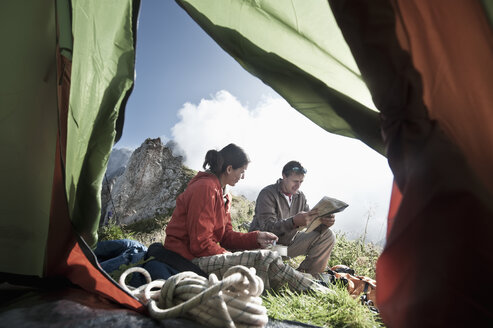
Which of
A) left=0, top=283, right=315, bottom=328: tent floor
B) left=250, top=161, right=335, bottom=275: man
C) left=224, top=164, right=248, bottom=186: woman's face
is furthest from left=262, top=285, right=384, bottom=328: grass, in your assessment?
left=250, top=161, right=335, bottom=275: man

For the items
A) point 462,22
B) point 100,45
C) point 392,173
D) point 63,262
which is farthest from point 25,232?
point 462,22

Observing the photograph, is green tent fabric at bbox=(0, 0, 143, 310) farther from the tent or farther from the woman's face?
the woman's face

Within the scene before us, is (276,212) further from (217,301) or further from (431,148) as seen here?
(431,148)

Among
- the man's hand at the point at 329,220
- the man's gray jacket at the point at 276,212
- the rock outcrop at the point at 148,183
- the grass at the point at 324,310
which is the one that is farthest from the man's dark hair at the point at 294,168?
the rock outcrop at the point at 148,183

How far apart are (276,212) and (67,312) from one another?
298cm

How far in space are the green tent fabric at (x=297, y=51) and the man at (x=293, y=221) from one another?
189 centimetres

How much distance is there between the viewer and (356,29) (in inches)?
33.8

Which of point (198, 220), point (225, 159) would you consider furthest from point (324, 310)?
point (225, 159)

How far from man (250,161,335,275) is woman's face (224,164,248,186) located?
850 millimetres

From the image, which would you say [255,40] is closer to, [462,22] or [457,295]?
[462,22]

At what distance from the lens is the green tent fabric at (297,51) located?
4.27 ft

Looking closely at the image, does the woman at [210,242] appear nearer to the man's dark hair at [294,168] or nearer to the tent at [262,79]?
the tent at [262,79]

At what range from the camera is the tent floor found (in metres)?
0.89

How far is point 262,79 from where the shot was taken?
1.44 metres
